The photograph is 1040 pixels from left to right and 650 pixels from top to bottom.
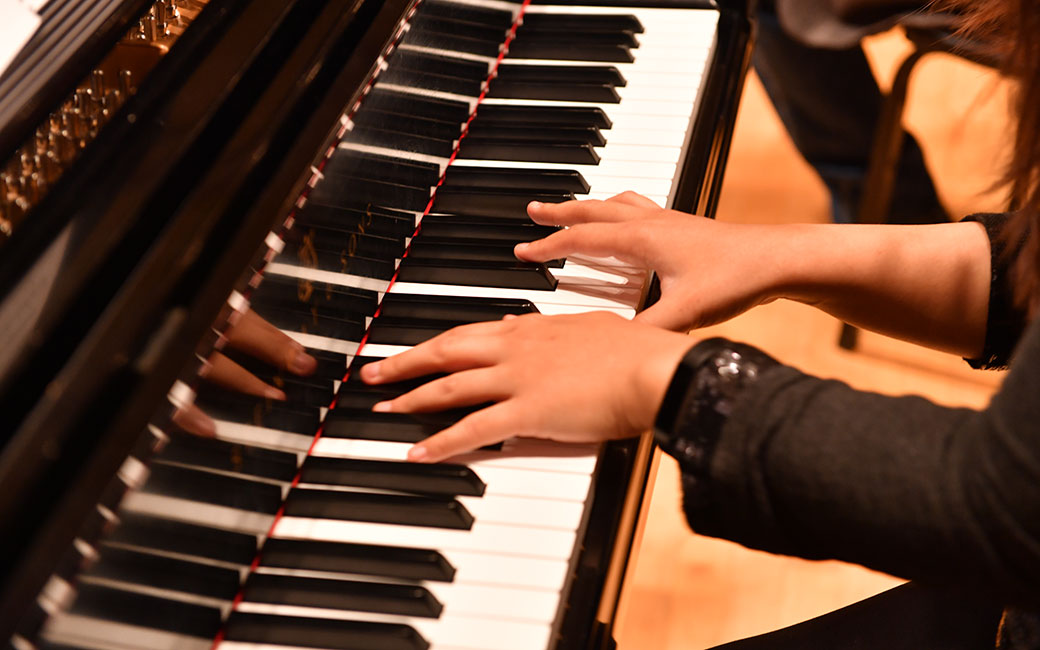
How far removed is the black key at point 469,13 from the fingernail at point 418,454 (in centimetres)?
54

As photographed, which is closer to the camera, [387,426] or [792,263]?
[387,426]

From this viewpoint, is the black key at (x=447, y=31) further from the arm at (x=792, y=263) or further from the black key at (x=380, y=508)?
the black key at (x=380, y=508)

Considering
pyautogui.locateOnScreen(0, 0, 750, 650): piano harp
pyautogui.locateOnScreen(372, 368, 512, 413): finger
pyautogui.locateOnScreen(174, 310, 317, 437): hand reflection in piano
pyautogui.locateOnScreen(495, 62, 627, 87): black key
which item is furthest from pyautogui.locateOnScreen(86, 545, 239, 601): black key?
pyautogui.locateOnScreen(495, 62, 627, 87): black key

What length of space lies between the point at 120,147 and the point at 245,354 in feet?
0.75

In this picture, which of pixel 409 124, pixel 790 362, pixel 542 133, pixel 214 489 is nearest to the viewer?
pixel 214 489

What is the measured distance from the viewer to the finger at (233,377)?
81 centimetres

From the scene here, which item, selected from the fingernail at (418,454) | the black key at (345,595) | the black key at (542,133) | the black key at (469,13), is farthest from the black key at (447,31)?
the black key at (345,595)

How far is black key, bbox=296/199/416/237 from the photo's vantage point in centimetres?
95

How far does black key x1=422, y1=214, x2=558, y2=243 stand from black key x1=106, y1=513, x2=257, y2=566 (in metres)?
0.42

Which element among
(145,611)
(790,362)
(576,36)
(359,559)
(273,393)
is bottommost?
(145,611)

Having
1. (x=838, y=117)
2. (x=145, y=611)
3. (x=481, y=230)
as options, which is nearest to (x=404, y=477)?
(x=145, y=611)

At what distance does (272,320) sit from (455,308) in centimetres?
22

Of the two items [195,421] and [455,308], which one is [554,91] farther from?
[195,421]

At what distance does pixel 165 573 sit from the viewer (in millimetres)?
770
